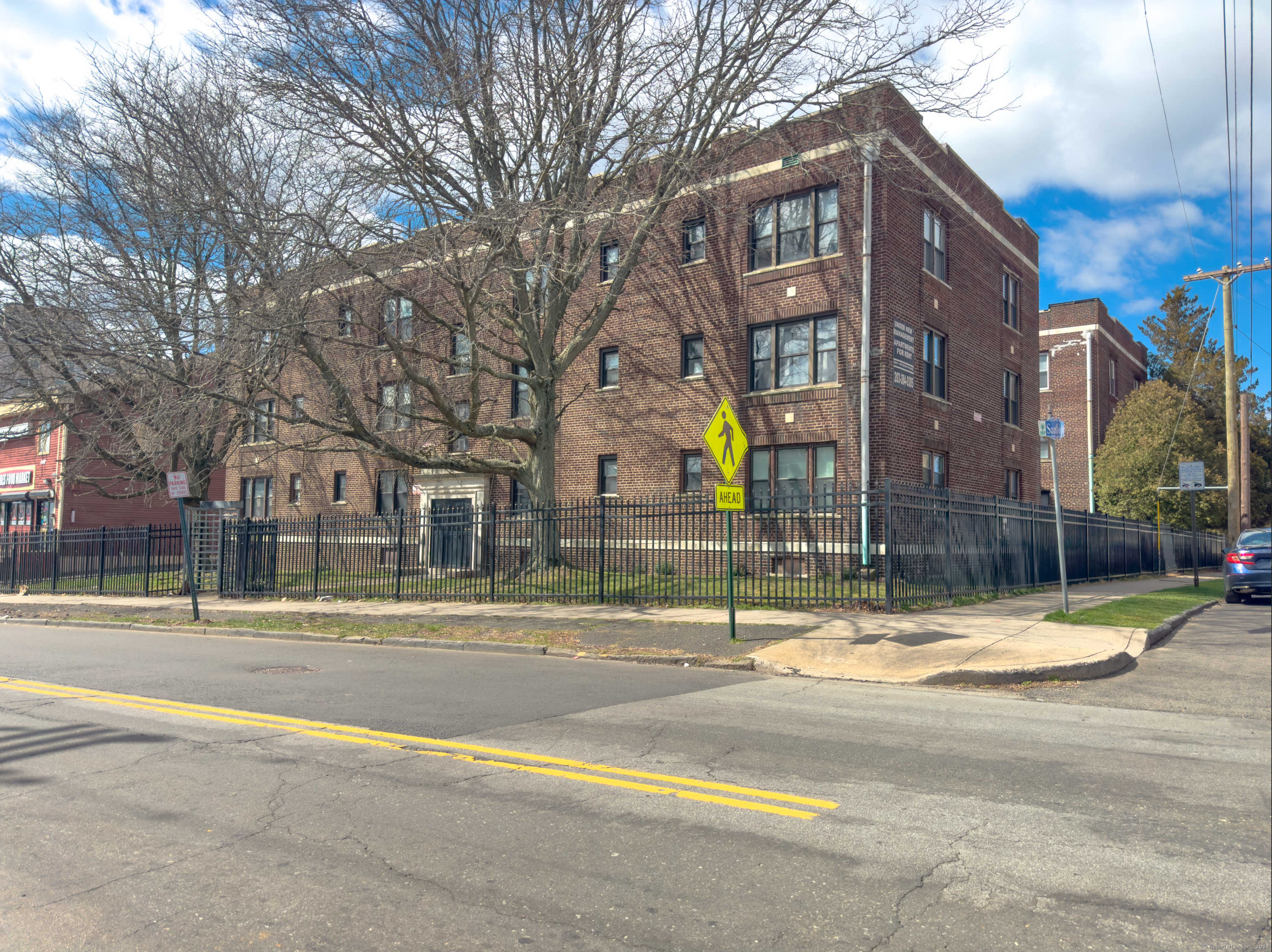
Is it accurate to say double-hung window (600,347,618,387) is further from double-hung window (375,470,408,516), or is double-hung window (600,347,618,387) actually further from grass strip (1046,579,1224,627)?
grass strip (1046,579,1224,627)

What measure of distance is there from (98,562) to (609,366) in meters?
15.6

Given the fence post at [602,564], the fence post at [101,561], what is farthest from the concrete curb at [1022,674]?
the fence post at [101,561]

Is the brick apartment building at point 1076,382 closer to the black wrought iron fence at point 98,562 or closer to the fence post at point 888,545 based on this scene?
the fence post at point 888,545

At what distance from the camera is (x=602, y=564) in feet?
54.6

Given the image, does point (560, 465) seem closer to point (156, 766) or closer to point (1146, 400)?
point (156, 766)

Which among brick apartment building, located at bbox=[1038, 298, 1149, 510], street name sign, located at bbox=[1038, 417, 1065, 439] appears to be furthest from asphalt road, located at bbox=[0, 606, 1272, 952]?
brick apartment building, located at bbox=[1038, 298, 1149, 510]

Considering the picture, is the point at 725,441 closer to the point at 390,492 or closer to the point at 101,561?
the point at 101,561

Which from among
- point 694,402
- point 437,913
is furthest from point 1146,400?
point 437,913

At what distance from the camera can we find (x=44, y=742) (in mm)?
6633

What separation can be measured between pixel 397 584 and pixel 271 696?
35.7ft

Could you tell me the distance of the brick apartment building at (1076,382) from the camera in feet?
132

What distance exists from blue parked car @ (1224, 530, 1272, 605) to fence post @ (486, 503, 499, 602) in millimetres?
12329

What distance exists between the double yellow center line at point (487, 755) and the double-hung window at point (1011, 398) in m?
24.9

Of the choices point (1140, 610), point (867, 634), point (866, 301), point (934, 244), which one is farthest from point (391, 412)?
point (1140, 610)
